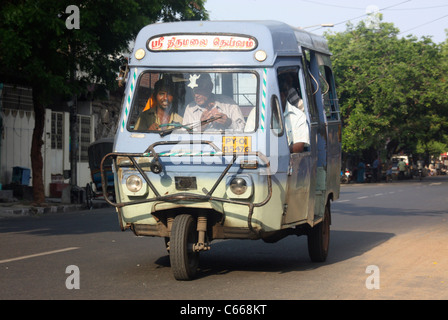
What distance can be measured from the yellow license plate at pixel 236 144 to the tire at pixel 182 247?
0.80m

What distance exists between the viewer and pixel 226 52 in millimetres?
8797

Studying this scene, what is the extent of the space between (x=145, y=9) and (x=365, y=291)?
15.5 m

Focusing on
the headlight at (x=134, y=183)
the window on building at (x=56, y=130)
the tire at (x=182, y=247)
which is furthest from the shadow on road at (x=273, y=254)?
the window on building at (x=56, y=130)

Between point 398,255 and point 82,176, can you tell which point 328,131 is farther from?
point 82,176

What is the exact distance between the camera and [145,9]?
22.0 metres

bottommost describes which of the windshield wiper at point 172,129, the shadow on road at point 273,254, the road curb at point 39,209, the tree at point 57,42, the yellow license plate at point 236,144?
the shadow on road at point 273,254

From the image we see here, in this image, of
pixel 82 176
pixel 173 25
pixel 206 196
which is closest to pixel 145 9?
pixel 82 176

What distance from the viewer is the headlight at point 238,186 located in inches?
326

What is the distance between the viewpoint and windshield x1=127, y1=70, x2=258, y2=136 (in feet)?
28.4

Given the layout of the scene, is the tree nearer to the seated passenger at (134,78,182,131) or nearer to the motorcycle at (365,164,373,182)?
the seated passenger at (134,78,182,131)

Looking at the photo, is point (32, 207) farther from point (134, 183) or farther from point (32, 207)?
point (134, 183)

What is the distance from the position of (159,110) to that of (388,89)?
155 ft

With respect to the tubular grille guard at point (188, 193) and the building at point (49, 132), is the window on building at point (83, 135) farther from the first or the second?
the tubular grille guard at point (188, 193)
